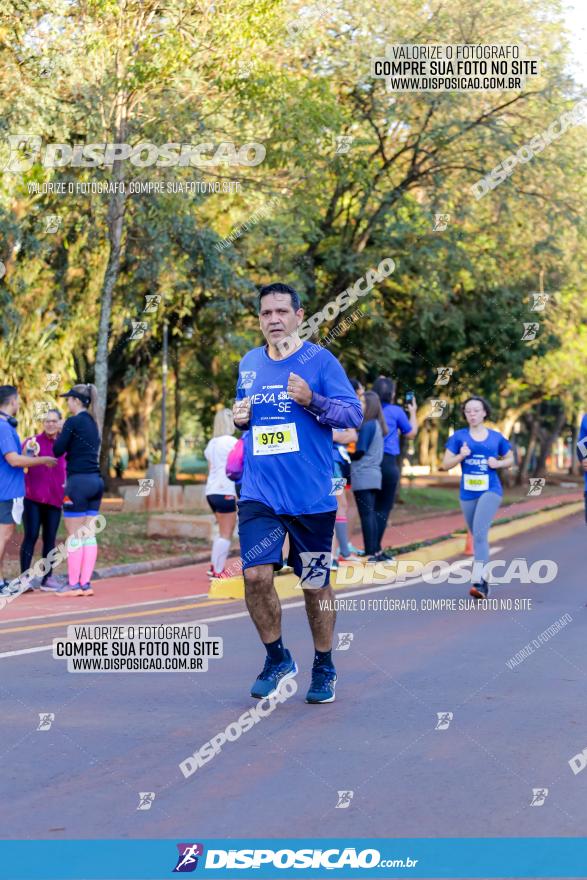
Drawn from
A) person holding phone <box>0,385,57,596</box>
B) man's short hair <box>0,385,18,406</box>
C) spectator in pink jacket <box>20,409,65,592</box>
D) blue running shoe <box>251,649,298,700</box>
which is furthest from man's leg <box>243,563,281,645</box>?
spectator in pink jacket <box>20,409,65,592</box>

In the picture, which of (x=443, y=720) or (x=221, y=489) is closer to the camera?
(x=443, y=720)

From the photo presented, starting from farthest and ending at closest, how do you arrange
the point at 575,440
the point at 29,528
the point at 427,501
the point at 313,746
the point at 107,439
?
the point at 575,440 → the point at 427,501 → the point at 107,439 → the point at 29,528 → the point at 313,746

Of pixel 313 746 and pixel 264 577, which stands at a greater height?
pixel 264 577

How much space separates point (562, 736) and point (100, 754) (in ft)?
7.21

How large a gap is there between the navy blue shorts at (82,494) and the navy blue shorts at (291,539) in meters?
5.28

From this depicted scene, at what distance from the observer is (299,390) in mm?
6496

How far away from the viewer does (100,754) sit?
228 inches

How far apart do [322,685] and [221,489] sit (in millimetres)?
6299

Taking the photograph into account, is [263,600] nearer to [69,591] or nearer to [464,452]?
[464,452]

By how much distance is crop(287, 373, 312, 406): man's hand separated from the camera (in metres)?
6.50

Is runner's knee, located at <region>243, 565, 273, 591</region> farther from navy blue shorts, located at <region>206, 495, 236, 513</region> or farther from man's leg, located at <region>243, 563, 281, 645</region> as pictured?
navy blue shorts, located at <region>206, 495, 236, 513</region>

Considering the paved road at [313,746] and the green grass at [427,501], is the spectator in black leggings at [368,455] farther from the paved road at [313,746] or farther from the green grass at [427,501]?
the green grass at [427,501]

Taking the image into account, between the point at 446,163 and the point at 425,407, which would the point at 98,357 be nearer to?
the point at 446,163

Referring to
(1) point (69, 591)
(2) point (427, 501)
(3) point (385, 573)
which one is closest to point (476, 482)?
(3) point (385, 573)
